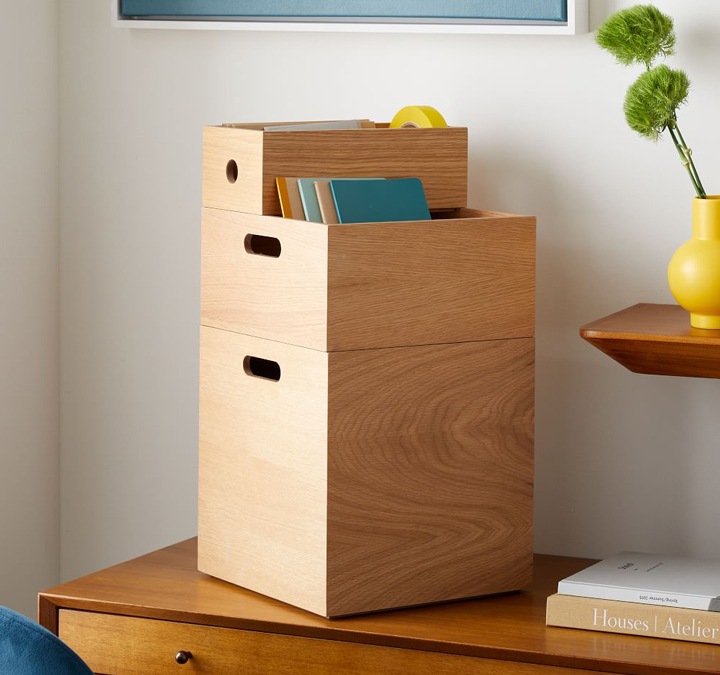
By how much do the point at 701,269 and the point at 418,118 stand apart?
1.49 feet

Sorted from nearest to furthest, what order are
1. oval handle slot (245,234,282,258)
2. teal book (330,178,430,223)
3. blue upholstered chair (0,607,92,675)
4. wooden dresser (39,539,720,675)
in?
blue upholstered chair (0,607,92,675) → wooden dresser (39,539,720,675) → teal book (330,178,430,223) → oval handle slot (245,234,282,258)

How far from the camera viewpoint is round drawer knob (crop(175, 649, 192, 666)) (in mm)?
1563

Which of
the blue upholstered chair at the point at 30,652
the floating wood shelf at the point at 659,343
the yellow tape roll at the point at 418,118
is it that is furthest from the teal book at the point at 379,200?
the blue upholstered chair at the point at 30,652

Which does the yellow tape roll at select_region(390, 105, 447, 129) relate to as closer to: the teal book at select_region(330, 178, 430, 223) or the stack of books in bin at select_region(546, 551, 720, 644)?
the teal book at select_region(330, 178, 430, 223)

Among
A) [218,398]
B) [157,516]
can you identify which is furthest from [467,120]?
[157,516]

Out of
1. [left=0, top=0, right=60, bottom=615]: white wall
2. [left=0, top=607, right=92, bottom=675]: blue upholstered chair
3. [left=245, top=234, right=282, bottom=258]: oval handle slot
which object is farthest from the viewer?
[left=0, top=0, right=60, bottom=615]: white wall

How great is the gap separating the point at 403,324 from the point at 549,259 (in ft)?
1.24

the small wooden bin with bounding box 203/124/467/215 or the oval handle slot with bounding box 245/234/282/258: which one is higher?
the small wooden bin with bounding box 203/124/467/215

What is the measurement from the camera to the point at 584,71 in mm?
1769

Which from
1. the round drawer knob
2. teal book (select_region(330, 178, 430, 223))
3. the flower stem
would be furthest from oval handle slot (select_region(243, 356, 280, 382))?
the flower stem

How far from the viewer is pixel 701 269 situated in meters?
1.50

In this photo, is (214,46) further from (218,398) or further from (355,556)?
(355,556)

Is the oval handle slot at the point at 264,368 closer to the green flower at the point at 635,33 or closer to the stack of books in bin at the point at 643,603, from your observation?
the stack of books in bin at the point at 643,603

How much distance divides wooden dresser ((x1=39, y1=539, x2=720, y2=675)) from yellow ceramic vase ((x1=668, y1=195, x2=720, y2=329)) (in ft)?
1.28
